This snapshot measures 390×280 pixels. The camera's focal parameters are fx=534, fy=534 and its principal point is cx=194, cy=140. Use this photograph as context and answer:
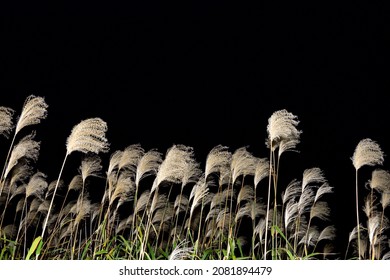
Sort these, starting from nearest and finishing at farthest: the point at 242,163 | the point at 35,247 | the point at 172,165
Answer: the point at 35,247, the point at 172,165, the point at 242,163

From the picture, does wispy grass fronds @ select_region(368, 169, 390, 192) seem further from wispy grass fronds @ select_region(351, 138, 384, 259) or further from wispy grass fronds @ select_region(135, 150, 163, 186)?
wispy grass fronds @ select_region(135, 150, 163, 186)

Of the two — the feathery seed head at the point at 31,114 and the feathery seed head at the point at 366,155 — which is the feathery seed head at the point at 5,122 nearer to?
the feathery seed head at the point at 31,114

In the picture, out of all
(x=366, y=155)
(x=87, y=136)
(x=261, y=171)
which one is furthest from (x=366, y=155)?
(x=87, y=136)

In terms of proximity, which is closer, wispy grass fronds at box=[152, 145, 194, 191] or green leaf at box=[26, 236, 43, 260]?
green leaf at box=[26, 236, 43, 260]

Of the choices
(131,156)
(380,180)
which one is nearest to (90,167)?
(131,156)

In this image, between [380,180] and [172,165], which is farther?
[380,180]

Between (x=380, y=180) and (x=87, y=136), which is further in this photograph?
(x=380, y=180)

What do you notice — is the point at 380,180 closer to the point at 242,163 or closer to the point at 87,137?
the point at 242,163

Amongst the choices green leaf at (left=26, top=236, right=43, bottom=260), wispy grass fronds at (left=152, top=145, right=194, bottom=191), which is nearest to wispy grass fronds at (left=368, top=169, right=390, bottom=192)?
wispy grass fronds at (left=152, top=145, right=194, bottom=191)

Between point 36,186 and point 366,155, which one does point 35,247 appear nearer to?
point 36,186

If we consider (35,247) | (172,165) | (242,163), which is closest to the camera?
(35,247)

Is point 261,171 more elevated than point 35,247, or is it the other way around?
point 261,171

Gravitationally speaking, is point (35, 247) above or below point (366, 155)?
below

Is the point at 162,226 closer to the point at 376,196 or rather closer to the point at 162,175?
the point at 162,175
